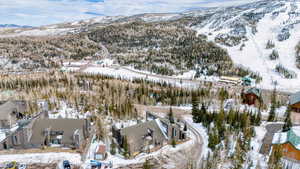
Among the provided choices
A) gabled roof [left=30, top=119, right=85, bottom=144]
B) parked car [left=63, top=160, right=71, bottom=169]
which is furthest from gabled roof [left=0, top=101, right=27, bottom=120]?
parked car [left=63, top=160, right=71, bottom=169]

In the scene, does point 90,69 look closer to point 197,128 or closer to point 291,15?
point 197,128

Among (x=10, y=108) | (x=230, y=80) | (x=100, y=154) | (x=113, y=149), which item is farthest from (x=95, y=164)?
(x=230, y=80)

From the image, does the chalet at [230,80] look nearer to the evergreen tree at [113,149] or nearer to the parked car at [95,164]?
the evergreen tree at [113,149]

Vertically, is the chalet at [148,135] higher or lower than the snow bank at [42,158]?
higher

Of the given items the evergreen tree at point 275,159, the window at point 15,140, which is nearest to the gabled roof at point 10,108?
the window at point 15,140

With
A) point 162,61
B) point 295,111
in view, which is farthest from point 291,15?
point 295,111

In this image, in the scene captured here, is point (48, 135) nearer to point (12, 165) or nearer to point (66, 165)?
point (12, 165)

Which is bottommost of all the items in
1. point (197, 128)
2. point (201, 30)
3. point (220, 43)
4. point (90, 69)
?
point (197, 128)

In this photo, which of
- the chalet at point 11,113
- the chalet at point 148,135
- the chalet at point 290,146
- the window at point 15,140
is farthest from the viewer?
the chalet at point 11,113
